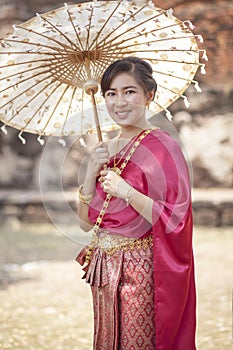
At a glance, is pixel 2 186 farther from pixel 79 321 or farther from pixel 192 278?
pixel 192 278

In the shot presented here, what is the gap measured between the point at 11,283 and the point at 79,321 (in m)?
1.46

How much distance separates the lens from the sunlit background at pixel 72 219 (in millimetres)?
4258

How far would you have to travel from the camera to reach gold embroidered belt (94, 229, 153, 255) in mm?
2221

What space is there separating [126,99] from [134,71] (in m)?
0.11

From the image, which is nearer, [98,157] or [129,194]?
[129,194]

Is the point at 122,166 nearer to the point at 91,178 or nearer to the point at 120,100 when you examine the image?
the point at 91,178

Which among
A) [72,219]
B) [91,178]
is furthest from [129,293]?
[72,219]

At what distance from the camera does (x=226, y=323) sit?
4215 mm

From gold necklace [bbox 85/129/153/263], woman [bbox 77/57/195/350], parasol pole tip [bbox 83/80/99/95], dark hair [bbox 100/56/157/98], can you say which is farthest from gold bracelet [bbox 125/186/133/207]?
parasol pole tip [bbox 83/80/99/95]

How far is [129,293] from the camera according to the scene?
220 centimetres

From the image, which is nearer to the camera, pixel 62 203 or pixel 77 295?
pixel 77 295

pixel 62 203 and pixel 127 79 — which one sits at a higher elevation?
pixel 62 203

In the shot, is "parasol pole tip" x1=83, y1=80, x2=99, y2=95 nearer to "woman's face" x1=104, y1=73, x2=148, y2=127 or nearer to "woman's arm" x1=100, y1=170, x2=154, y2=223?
"woman's face" x1=104, y1=73, x2=148, y2=127

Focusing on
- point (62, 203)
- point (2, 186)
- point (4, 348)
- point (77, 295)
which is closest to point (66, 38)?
point (4, 348)
